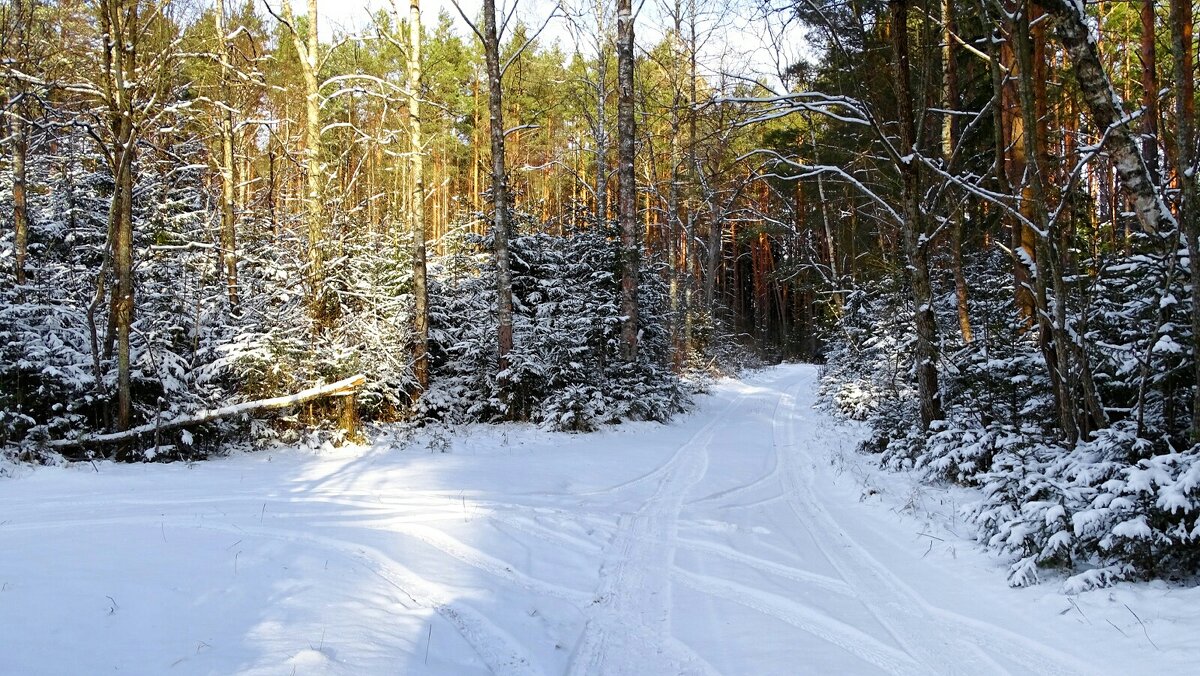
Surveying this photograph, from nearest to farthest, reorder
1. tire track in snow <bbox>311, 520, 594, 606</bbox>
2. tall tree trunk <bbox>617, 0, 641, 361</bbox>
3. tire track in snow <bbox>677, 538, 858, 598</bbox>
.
→ tire track in snow <bbox>311, 520, 594, 606</bbox>, tire track in snow <bbox>677, 538, 858, 598</bbox>, tall tree trunk <bbox>617, 0, 641, 361</bbox>

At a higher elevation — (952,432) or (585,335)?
(585,335)

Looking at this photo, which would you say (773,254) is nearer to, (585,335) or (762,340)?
(762,340)

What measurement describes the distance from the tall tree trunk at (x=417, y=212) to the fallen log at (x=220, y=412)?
2.37 metres

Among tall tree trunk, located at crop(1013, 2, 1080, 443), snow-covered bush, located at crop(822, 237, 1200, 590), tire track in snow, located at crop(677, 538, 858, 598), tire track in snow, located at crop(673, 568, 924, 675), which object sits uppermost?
tall tree trunk, located at crop(1013, 2, 1080, 443)

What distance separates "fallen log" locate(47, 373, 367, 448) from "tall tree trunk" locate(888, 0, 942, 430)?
842 centimetres

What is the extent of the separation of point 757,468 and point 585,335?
17.0ft

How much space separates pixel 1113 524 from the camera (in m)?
4.12

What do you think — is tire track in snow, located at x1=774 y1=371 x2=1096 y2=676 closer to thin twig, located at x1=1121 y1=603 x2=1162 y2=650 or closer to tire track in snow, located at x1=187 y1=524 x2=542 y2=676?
thin twig, located at x1=1121 y1=603 x2=1162 y2=650

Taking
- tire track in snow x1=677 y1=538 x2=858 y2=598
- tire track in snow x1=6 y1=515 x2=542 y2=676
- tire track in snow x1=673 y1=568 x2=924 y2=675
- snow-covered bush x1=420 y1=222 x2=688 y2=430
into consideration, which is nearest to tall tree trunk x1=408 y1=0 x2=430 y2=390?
snow-covered bush x1=420 y1=222 x2=688 y2=430

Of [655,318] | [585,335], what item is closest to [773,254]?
[655,318]

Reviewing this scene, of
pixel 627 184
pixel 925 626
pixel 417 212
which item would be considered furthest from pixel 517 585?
pixel 627 184

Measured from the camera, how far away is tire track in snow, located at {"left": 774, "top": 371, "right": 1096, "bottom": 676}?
349 cm

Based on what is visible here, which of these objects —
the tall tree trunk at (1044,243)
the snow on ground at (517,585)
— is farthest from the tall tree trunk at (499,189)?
the tall tree trunk at (1044,243)

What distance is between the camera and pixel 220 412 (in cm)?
904
